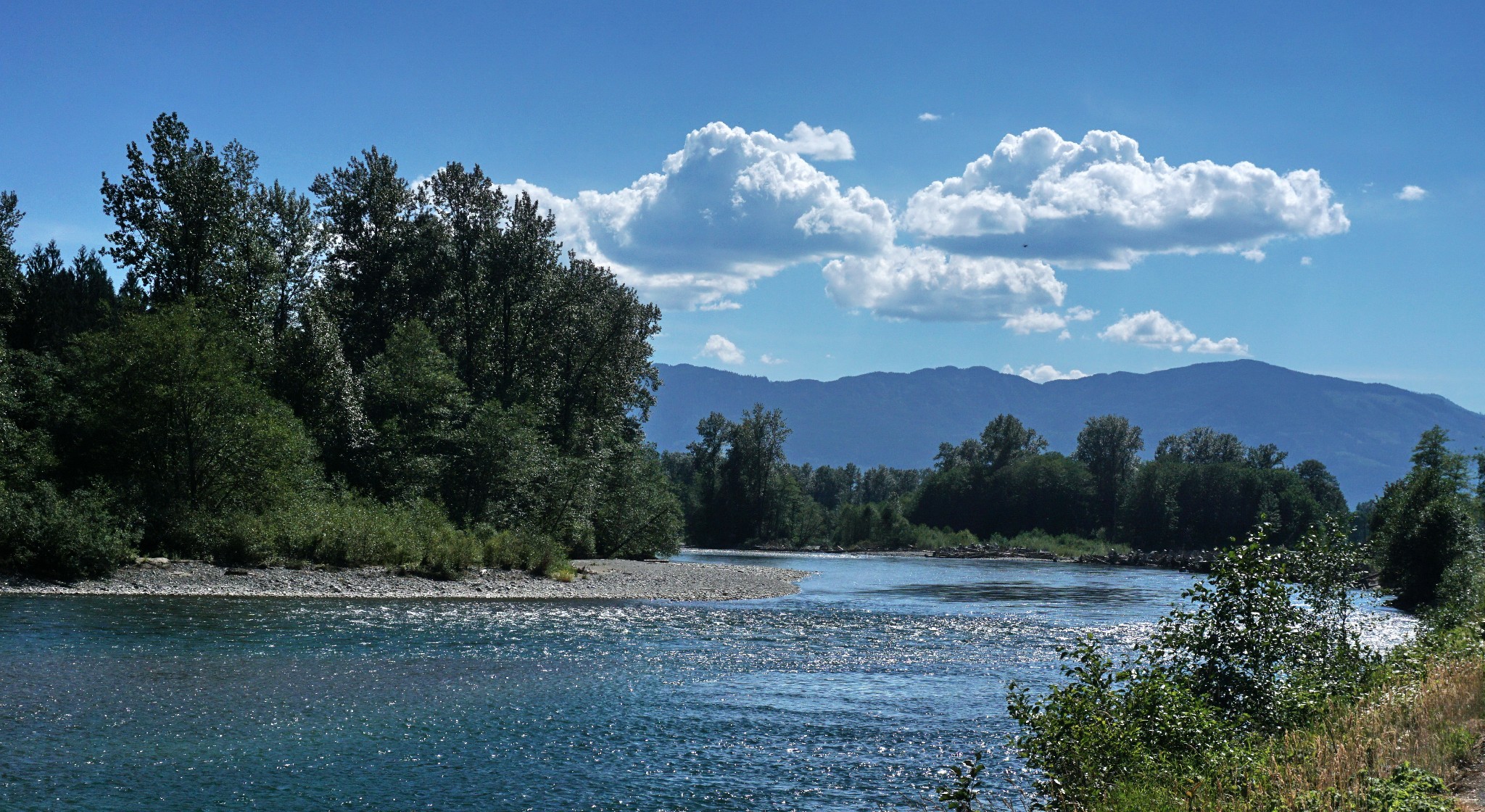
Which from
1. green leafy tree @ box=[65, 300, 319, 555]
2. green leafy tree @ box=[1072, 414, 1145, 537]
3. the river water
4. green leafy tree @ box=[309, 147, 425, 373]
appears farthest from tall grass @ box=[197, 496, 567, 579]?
green leafy tree @ box=[1072, 414, 1145, 537]

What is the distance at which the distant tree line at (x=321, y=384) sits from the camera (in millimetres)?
40344

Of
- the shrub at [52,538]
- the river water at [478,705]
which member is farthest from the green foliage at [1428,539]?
the shrub at [52,538]

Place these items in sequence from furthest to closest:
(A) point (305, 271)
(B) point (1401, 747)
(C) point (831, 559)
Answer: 1. (C) point (831, 559)
2. (A) point (305, 271)
3. (B) point (1401, 747)

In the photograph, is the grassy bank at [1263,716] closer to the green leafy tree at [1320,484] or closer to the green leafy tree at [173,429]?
the green leafy tree at [173,429]

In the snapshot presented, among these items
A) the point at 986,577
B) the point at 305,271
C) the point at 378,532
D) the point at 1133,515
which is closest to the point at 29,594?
the point at 378,532

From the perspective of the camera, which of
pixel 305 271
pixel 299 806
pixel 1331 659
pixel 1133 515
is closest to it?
pixel 299 806

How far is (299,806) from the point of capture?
1306 centimetres

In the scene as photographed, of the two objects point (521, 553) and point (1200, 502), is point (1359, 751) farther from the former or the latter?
point (1200, 502)

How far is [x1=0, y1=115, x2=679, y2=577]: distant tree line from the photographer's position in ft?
132

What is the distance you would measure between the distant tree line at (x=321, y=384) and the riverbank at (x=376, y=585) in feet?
3.95

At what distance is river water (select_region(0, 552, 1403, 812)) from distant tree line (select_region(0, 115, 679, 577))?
8707 mm

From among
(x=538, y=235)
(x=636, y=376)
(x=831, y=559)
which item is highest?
(x=538, y=235)

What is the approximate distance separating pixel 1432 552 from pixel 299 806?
59.2 meters

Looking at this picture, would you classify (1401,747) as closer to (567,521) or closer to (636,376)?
(567,521)
